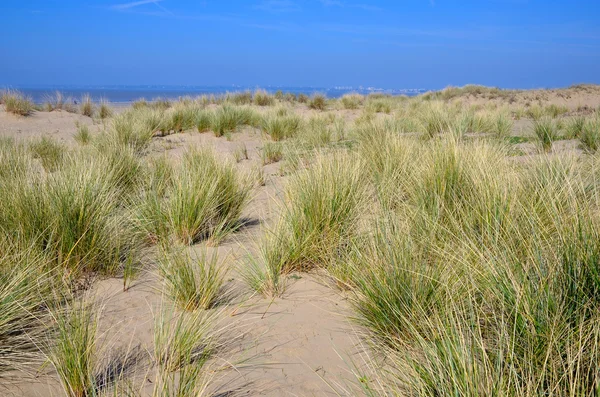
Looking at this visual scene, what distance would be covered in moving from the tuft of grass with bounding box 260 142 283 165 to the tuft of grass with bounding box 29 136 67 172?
2894 mm

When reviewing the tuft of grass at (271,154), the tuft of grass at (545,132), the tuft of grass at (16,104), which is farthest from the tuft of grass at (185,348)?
the tuft of grass at (16,104)

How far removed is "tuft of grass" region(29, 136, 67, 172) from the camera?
6.91m

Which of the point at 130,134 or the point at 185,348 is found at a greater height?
the point at 130,134

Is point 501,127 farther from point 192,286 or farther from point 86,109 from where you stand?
point 86,109

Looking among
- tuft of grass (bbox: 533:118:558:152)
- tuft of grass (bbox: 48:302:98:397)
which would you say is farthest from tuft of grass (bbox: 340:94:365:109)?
tuft of grass (bbox: 48:302:98:397)

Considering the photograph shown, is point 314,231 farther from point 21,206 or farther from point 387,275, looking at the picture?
point 21,206

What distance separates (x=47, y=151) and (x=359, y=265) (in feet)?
20.6

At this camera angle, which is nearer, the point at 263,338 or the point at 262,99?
the point at 263,338

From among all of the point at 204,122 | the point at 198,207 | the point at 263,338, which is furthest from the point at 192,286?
the point at 204,122

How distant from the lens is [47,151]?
293 inches

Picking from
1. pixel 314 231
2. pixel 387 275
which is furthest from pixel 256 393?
pixel 314 231

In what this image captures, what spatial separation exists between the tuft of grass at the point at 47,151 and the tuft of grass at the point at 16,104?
5.70 meters

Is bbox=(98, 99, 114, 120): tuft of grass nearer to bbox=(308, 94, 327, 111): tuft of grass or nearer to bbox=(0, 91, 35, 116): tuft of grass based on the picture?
bbox=(0, 91, 35, 116): tuft of grass

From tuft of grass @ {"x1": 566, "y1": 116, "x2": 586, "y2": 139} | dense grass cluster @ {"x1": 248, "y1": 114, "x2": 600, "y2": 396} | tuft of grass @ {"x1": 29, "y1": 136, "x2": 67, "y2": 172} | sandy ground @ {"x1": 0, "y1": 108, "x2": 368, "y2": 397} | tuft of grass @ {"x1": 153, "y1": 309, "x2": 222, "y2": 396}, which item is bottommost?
sandy ground @ {"x1": 0, "y1": 108, "x2": 368, "y2": 397}
